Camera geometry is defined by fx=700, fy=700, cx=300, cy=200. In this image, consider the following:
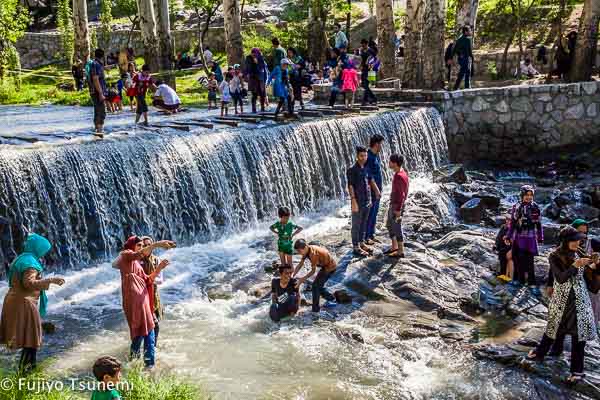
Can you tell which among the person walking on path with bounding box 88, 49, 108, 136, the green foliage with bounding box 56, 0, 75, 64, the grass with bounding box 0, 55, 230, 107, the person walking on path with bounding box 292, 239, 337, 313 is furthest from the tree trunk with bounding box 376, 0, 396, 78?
the green foliage with bounding box 56, 0, 75, 64

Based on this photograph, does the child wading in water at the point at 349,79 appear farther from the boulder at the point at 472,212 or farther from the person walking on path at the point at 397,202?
the person walking on path at the point at 397,202

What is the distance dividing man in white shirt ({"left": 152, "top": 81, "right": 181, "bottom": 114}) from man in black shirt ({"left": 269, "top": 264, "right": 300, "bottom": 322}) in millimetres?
8632

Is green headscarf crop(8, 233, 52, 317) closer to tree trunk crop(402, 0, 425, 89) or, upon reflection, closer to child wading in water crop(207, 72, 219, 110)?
child wading in water crop(207, 72, 219, 110)

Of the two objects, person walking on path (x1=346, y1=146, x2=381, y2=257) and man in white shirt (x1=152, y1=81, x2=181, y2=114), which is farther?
man in white shirt (x1=152, y1=81, x2=181, y2=114)

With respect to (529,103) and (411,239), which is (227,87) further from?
(529,103)

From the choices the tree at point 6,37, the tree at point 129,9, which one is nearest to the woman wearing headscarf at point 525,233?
the tree at point 6,37

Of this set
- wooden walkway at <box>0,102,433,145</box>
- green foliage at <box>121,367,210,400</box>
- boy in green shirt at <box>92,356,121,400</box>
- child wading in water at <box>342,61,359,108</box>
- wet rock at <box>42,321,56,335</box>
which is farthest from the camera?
child wading in water at <box>342,61,359,108</box>

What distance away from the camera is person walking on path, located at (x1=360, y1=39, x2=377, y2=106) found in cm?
1571

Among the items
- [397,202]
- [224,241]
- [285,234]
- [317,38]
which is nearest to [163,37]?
[317,38]

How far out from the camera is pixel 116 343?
7.68 m

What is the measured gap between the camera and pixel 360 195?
974 cm

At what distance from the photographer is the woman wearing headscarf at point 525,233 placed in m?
8.98

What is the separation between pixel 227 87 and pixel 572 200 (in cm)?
752

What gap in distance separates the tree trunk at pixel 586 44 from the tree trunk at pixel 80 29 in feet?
46.2
